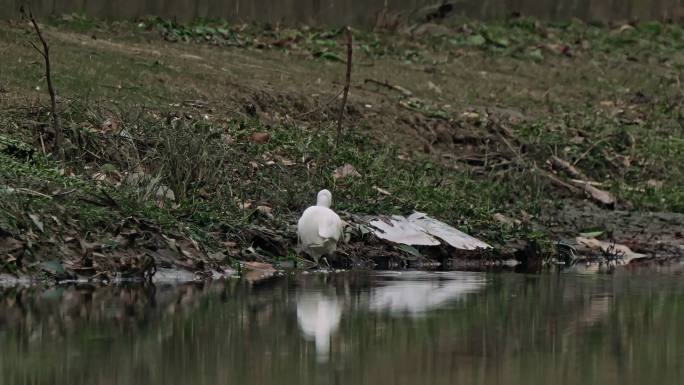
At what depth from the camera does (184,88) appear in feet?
58.0

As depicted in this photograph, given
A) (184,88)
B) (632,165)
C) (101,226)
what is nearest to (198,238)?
(101,226)

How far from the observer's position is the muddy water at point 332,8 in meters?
22.2

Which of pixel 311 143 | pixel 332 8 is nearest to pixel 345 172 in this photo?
pixel 311 143

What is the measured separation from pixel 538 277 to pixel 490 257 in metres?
1.40

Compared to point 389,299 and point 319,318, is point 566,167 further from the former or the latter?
point 319,318

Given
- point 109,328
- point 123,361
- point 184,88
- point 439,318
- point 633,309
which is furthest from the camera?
point 184,88

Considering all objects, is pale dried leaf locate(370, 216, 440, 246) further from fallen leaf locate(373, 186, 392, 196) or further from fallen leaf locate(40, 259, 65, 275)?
fallen leaf locate(40, 259, 65, 275)

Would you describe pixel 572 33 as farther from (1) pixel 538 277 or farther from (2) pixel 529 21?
(1) pixel 538 277

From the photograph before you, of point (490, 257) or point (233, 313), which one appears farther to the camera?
point (490, 257)

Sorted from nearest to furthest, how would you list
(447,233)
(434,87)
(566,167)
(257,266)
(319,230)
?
1. (319,230)
2. (257,266)
3. (447,233)
4. (566,167)
5. (434,87)

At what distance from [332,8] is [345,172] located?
9814 mm

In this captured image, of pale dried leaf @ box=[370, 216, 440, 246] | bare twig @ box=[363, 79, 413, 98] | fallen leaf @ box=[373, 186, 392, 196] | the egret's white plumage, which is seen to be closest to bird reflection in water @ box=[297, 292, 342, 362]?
the egret's white plumage

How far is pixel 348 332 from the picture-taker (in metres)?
8.80

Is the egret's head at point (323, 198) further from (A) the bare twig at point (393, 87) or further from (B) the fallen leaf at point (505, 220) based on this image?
(A) the bare twig at point (393, 87)
